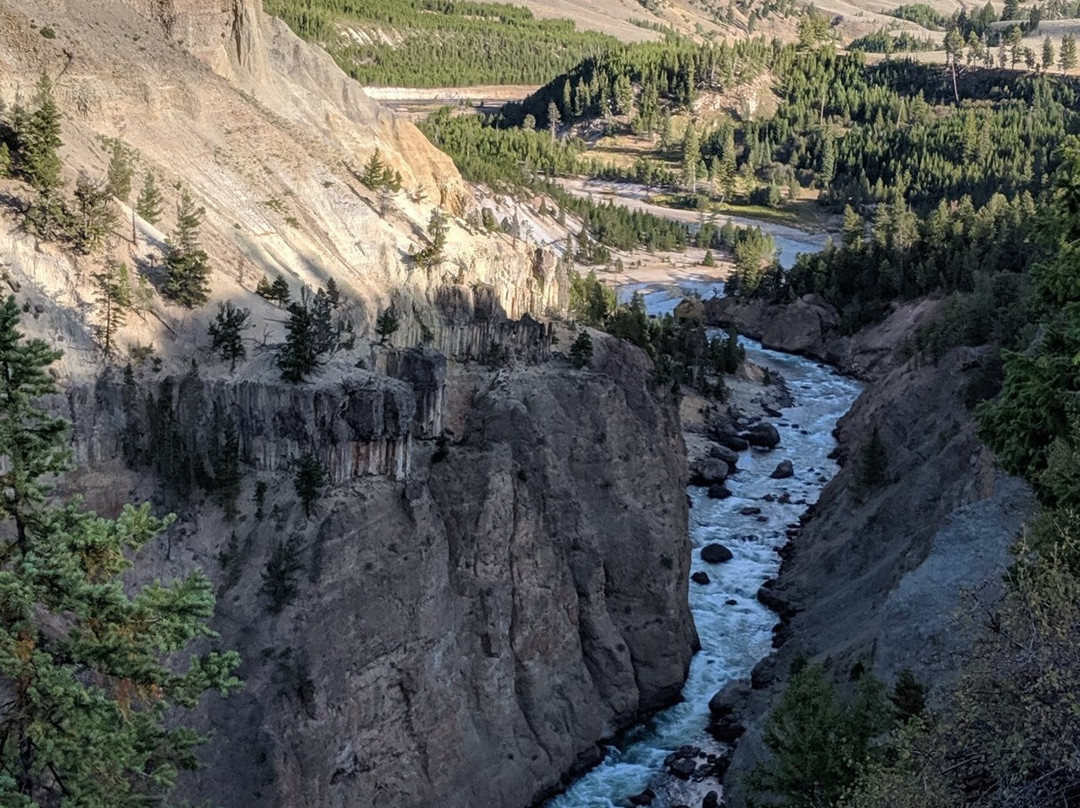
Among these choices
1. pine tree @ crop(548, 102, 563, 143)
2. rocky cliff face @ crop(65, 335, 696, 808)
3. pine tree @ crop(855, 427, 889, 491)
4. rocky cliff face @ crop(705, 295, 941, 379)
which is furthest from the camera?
pine tree @ crop(548, 102, 563, 143)

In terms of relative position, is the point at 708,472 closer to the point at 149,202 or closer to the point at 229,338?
the point at 229,338

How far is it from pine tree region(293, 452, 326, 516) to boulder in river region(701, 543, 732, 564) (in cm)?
2744

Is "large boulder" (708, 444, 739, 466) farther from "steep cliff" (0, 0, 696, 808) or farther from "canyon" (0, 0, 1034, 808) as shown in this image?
"steep cliff" (0, 0, 696, 808)

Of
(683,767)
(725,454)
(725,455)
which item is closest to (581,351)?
(683,767)

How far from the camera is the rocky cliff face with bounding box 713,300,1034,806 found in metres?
32.2

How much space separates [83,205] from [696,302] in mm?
77673

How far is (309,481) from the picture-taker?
105 feet

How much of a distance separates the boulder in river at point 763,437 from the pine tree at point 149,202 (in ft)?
151

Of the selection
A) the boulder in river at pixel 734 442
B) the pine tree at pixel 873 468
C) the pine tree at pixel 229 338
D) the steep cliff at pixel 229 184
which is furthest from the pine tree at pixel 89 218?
the boulder in river at pixel 734 442

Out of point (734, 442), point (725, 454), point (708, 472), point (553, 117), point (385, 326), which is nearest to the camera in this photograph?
point (385, 326)

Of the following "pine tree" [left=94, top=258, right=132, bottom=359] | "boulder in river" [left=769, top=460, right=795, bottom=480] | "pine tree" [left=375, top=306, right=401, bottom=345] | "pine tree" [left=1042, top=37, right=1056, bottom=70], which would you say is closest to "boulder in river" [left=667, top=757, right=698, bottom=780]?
"pine tree" [left=375, top=306, right=401, bottom=345]

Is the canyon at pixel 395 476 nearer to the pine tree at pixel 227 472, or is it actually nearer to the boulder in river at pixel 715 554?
the pine tree at pixel 227 472

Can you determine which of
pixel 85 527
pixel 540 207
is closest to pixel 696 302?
pixel 540 207

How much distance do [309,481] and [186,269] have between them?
802 centimetres
